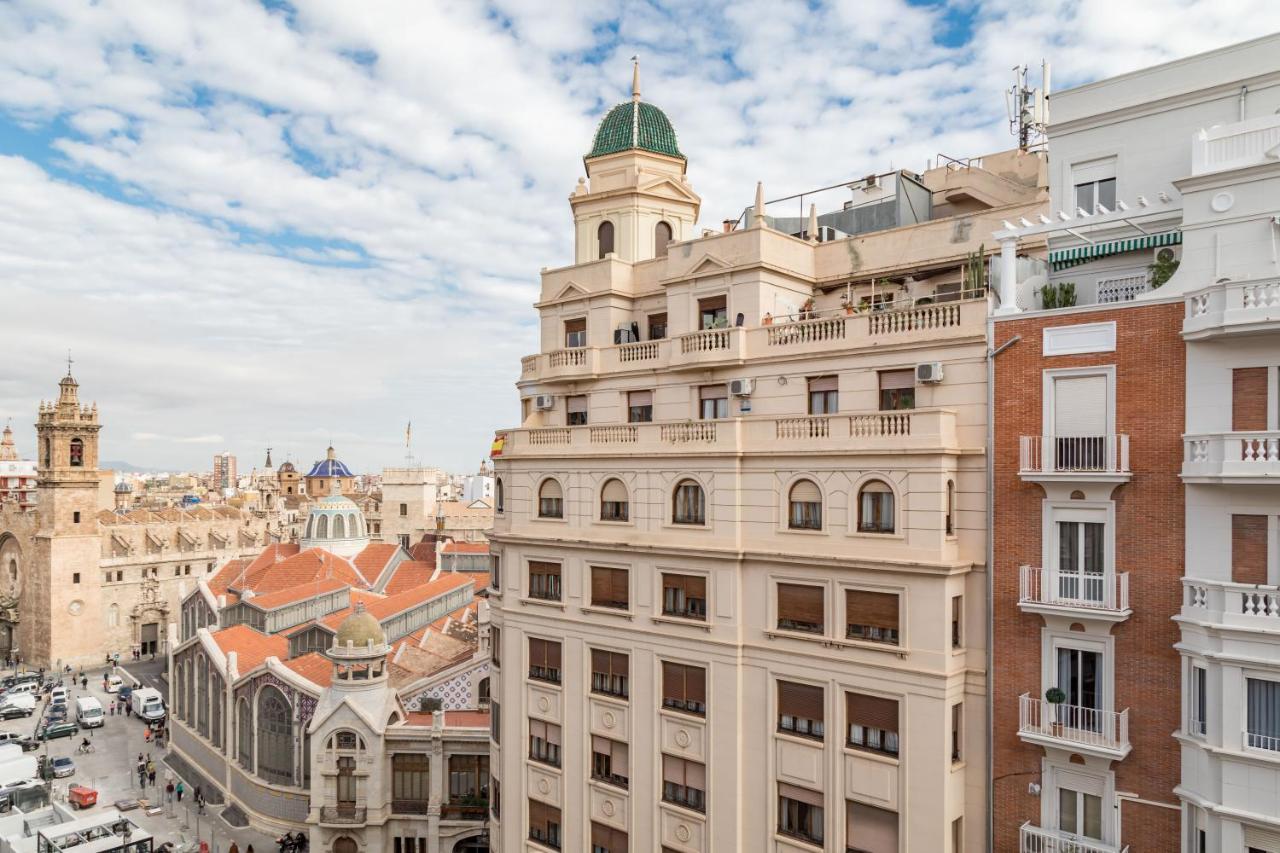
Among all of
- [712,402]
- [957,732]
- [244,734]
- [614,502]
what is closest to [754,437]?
[712,402]

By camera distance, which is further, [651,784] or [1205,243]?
[651,784]

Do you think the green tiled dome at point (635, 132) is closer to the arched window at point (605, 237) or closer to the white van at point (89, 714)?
the arched window at point (605, 237)

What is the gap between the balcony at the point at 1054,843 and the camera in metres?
17.8

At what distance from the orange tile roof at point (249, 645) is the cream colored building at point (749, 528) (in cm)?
2563

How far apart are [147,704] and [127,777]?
12.4 metres

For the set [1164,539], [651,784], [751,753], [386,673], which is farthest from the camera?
[386,673]

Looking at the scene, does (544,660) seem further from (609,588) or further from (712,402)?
(712,402)

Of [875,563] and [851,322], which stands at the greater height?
[851,322]

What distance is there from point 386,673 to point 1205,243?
119ft

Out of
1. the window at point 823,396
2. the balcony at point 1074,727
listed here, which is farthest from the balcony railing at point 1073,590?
the window at point 823,396

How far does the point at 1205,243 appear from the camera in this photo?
1742 centimetres

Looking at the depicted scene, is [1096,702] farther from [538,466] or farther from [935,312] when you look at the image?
[538,466]

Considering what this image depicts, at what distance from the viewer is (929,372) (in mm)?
20062

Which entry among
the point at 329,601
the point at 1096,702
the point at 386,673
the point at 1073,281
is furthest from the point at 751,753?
the point at 329,601
